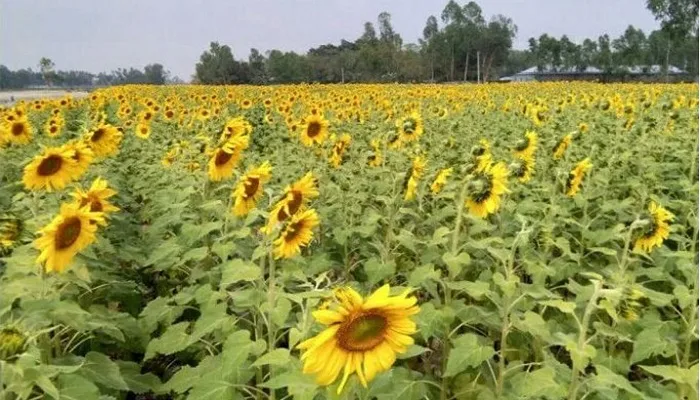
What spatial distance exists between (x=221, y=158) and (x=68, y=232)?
3.75 ft

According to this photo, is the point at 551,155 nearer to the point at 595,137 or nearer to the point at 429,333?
the point at 595,137

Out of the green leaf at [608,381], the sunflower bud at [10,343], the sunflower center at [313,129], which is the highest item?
the sunflower center at [313,129]

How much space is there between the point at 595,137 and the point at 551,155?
2029 mm

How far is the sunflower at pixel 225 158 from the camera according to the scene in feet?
10.9

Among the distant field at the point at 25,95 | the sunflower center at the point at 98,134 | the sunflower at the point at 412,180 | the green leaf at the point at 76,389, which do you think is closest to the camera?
the green leaf at the point at 76,389

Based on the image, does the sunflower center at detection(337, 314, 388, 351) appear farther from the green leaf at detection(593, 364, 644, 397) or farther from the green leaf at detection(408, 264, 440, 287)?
the green leaf at detection(408, 264, 440, 287)

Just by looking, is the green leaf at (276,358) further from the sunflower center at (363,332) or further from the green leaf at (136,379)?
the green leaf at (136,379)

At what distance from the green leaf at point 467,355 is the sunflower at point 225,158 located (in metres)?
1.54

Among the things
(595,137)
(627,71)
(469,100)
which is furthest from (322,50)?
(595,137)

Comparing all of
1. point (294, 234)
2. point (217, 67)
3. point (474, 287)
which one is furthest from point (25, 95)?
point (474, 287)

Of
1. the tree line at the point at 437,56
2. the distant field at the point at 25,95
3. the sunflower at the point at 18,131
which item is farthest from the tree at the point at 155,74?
the sunflower at the point at 18,131

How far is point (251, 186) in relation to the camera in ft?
9.55

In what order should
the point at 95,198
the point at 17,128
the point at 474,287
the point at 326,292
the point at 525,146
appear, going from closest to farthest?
the point at 326,292
the point at 474,287
the point at 95,198
the point at 525,146
the point at 17,128

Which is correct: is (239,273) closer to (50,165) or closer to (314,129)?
(50,165)
